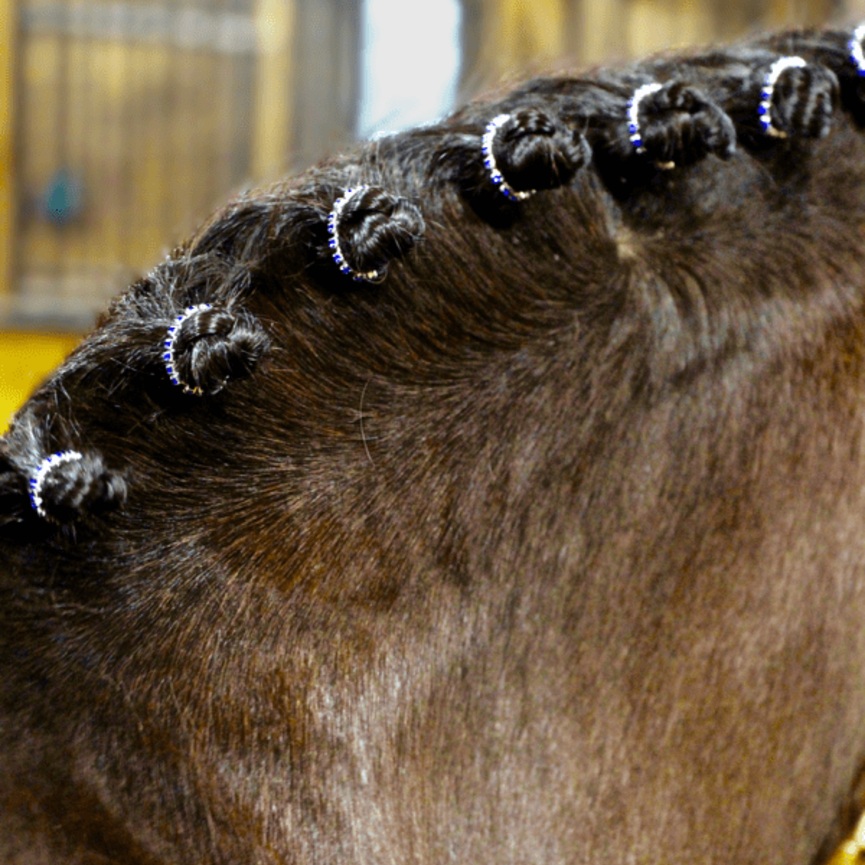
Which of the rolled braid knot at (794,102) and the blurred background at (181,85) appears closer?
the rolled braid knot at (794,102)

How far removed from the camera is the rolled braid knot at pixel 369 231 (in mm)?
292

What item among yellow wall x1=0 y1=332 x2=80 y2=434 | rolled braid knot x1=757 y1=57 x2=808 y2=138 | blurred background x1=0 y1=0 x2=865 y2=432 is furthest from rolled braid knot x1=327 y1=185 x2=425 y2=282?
blurred background x1=0 y1=0 x2=865 y2=432

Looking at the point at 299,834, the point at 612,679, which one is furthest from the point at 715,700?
the point at 299,834

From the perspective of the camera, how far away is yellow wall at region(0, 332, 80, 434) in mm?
1706

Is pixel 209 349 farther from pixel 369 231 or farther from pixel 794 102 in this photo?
pixel 794 102

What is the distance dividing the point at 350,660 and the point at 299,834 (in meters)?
0.05

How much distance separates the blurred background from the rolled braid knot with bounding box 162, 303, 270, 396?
90.3 inches

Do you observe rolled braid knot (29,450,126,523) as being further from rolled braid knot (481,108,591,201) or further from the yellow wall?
the yellow wall

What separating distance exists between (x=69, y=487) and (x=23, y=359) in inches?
76.5

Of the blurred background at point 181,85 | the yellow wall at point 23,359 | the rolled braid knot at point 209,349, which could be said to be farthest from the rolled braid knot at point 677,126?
the blurred background at point 181,85

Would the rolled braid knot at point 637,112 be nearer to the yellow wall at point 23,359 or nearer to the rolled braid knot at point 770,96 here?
the rolled braid knot at point 770,96

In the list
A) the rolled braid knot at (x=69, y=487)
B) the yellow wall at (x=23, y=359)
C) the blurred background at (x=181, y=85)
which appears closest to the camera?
the rolled braid knot at (x=69, y=487)

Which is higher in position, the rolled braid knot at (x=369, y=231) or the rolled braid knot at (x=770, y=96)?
the rolled braid knot at (x=770, y=96)

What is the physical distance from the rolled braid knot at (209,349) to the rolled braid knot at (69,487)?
34 millimetres
